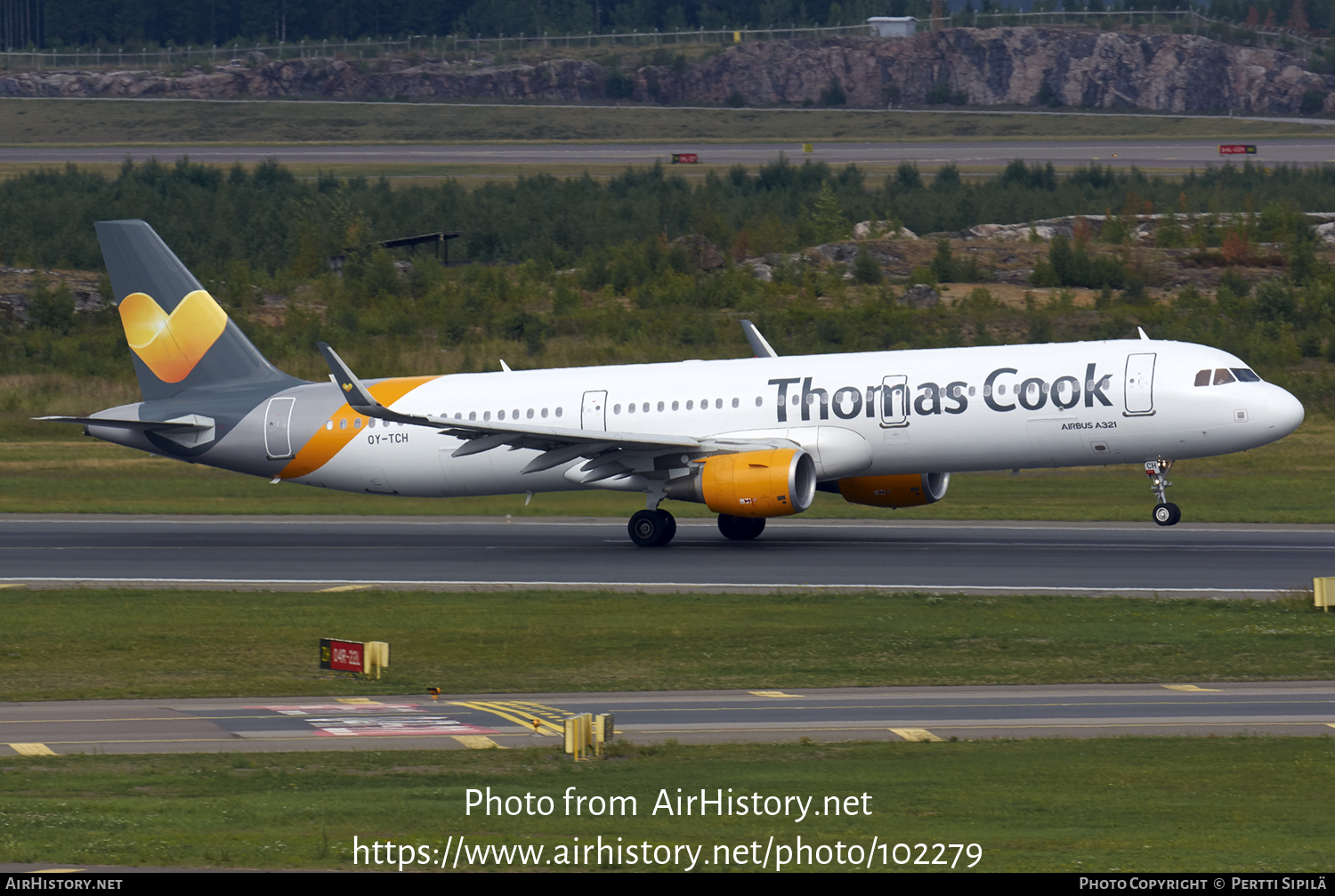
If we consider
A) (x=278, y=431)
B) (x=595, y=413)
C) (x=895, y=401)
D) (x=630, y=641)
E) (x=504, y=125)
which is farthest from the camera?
(x=504, y=125)

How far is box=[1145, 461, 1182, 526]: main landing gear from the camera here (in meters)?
39.2

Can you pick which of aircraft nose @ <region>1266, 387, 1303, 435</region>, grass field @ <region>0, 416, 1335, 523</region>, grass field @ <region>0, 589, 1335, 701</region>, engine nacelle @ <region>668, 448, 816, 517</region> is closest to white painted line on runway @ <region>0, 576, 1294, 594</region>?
grass field @ <region>0, 589, 1335, 701</region>

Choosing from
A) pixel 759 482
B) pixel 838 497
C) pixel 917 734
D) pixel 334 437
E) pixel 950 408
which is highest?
pixel 950 408

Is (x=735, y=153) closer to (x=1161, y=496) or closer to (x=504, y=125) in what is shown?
(x=504, y=125)

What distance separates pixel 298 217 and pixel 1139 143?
61.1 meters

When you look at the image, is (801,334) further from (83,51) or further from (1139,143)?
(83,51)

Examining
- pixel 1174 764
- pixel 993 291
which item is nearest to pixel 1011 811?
→ pixel 1174 764

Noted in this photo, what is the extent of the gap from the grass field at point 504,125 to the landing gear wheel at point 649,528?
312 feet

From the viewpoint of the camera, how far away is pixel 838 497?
5653 cm

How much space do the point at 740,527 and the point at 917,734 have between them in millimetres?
22623

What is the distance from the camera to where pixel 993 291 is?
83.4m

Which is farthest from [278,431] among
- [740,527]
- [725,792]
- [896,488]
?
[725,792]

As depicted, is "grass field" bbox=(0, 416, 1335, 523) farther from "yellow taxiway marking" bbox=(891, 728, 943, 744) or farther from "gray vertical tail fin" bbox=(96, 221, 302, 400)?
"yellow taxiway marking" bbox=(891, 728, 943, 744)

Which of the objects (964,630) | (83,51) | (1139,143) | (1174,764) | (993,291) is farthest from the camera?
(83,51)
